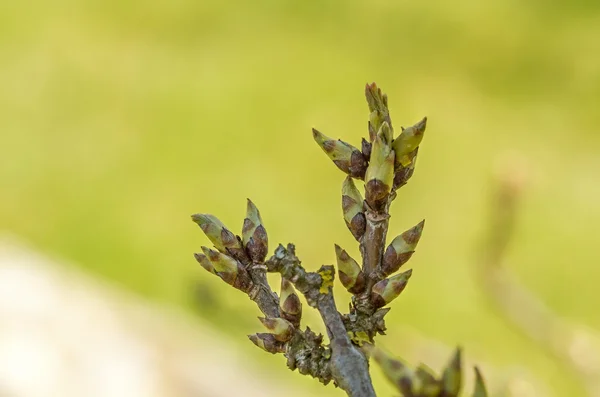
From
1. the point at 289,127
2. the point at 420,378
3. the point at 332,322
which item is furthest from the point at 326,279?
the point at 289,127

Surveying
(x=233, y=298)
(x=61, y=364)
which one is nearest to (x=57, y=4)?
(x=233, y=298)

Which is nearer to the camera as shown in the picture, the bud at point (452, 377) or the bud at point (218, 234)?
the bud at point (452, 377)

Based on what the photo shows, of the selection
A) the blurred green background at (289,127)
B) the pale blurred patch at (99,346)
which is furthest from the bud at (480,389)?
the blurred green background at (289,127)

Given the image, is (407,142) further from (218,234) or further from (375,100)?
(218,234)

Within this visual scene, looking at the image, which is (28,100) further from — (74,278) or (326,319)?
(326,319)

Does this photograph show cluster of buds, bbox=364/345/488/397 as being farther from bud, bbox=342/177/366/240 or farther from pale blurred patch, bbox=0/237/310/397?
pale blurred patch, bbox=0/237/310/397

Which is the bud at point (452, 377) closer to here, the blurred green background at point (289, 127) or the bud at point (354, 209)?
the bud at point (354, 209)

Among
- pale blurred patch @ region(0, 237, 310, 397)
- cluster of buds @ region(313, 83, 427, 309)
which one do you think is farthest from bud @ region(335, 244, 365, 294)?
pale blurred patch @ region(0, 237, 310, 397)

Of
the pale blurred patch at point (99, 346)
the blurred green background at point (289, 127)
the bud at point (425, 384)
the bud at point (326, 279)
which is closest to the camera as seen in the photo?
the bud at point (425, 384)
